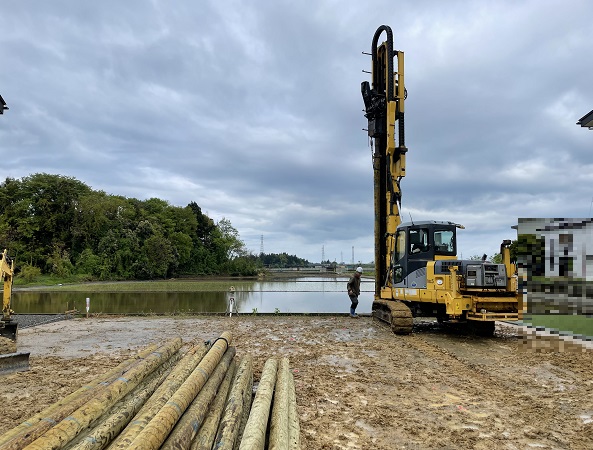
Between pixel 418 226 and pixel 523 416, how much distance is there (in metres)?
6.80

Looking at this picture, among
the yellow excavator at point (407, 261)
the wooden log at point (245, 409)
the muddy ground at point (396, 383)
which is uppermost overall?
the yellow excavator at point (407, 261)

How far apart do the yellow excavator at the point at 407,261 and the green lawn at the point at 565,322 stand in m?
1.21

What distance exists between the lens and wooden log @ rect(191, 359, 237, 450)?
382 cm

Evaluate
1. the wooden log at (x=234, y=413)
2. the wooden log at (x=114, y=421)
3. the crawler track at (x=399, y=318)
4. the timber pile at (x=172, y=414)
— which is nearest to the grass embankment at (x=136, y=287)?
the crawler track at (x=399, y=318)

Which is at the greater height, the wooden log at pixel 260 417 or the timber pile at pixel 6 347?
the wooden log at pixel 260 417

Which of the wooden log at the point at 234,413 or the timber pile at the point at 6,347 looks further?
the timber pile at the point at 6,347

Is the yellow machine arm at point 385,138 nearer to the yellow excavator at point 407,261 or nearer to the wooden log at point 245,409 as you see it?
the yellow excavator at point 407,261

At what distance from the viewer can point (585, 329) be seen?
36.6 ft

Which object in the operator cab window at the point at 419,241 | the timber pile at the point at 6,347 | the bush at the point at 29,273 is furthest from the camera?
the bush at the point at 29,273

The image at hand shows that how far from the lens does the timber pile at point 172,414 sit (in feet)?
11.8

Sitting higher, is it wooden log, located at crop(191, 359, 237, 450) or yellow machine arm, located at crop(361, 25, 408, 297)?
yellow machine arm, located at crop(361, 25, 408, 297)

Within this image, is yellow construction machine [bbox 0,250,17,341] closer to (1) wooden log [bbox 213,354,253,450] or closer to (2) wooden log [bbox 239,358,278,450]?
(1) wooden log [bbox 213,354,253,450]

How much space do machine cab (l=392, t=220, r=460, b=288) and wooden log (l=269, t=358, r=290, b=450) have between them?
632cm

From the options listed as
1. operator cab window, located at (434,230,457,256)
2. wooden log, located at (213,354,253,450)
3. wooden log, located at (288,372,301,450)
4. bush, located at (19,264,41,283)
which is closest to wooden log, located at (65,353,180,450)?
wooden log, located at (213,354,253,450)
